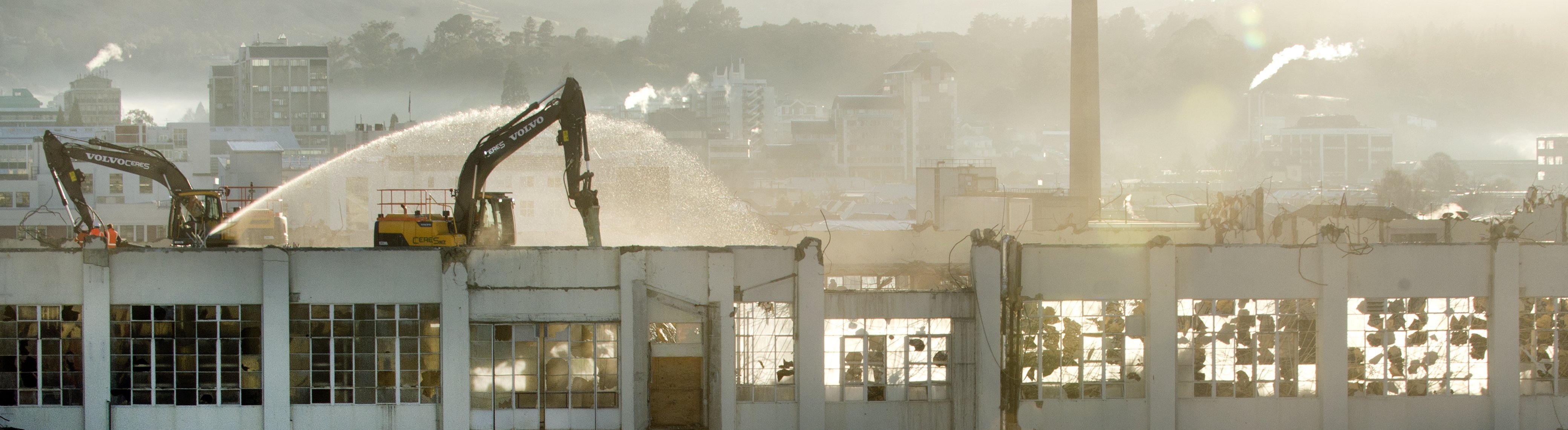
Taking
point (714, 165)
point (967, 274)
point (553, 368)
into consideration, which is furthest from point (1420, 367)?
point (714, 165)

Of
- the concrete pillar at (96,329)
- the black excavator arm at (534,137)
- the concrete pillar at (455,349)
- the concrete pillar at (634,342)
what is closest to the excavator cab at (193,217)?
the black excavator arm at (534,137)

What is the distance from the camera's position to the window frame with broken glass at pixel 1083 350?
19.1 m

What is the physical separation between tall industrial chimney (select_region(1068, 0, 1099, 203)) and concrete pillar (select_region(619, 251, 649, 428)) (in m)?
40.2

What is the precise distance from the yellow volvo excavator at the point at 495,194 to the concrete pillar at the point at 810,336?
17.7ft

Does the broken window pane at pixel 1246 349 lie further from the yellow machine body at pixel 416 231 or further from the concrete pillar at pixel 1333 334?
the yellow machine body at pixel 416 231

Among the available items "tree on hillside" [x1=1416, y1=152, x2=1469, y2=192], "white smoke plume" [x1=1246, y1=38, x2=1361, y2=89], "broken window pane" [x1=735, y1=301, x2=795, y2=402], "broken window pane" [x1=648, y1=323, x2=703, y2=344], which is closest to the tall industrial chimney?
"broken window pane" [x1=735, y1=301, x2=795, y2=402]

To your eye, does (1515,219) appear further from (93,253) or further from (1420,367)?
(93,253)

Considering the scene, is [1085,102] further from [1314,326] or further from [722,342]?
[722,342]

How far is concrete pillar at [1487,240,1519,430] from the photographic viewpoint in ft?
63.1

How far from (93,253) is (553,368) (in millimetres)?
7979

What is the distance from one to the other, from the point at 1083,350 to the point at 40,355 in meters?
17.9

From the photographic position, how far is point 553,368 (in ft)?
62.3

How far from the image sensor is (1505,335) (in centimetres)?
1930

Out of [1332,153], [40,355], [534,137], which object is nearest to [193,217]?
[40,355]
